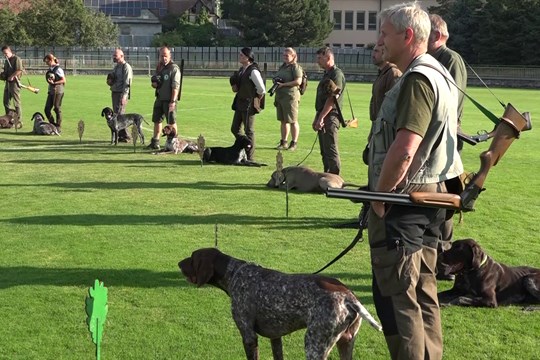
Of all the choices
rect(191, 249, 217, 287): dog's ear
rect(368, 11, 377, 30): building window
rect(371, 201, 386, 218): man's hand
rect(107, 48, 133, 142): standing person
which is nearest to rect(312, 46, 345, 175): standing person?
rect(191, 249, 217, 287): dog's ear

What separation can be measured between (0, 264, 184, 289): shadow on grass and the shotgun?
12.3 ft

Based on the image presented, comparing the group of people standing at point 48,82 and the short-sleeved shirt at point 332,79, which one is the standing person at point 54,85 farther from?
the short-sleeved shirt at point 332,79

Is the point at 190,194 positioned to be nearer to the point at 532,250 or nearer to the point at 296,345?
the point at 532,250

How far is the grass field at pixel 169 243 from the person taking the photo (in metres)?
6.25

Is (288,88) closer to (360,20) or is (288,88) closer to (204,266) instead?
(204,266)

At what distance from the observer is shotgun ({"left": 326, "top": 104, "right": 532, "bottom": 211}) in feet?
14.1

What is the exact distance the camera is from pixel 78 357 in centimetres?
591

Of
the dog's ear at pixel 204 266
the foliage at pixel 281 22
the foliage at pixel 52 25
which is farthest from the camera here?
the foliage at pixel 281 22

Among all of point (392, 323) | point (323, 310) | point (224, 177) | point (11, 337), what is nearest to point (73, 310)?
point (11, 337)

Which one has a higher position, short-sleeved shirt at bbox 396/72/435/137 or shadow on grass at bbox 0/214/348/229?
short-sleeved shirt at bbox 396/72/435/137

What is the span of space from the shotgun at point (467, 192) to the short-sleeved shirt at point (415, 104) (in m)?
0.37

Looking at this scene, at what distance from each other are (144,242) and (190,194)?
3.32 m

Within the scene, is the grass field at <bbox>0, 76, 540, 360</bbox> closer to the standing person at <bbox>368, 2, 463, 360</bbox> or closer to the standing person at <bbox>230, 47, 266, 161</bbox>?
the standing person at <bbox>230, 47, 266, 161</bbox>

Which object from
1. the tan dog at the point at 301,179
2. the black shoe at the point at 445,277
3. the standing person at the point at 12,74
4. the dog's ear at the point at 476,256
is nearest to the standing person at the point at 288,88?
the tan dog at the point at 301,179
